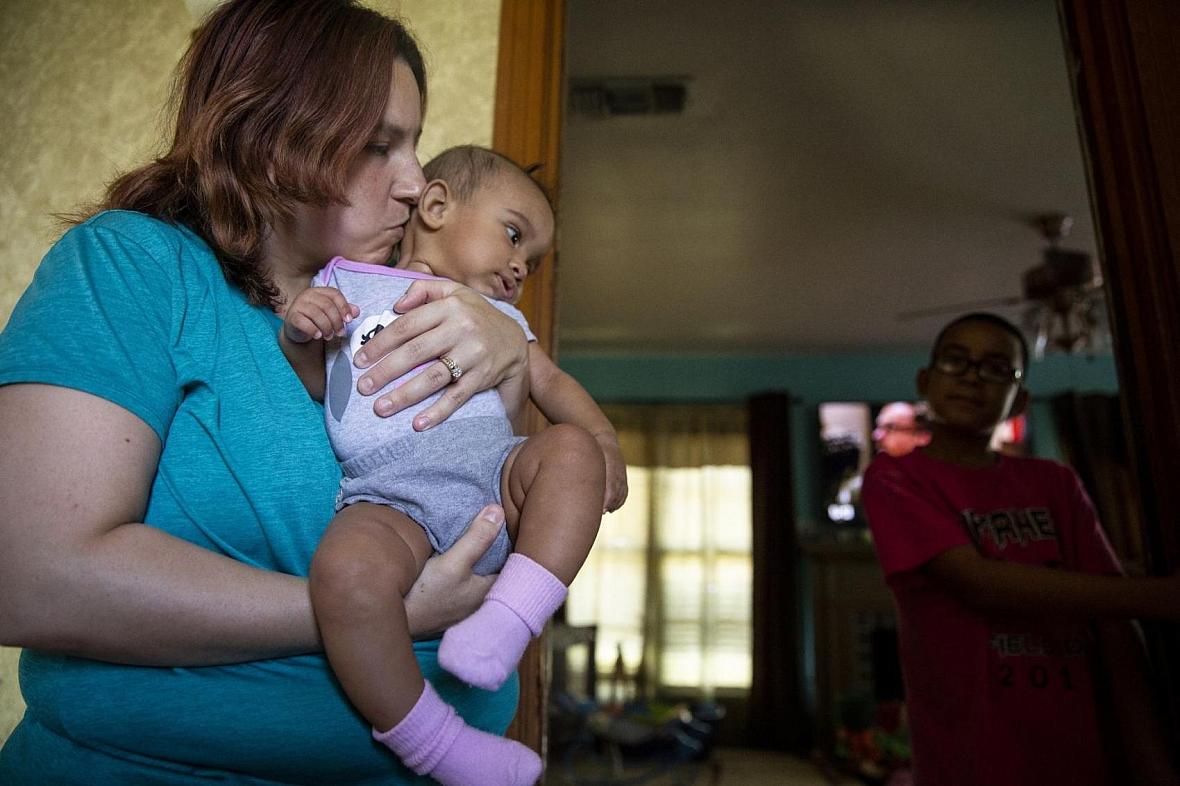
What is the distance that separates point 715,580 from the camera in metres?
6.49

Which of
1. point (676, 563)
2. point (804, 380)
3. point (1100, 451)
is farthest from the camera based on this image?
point (804, 380)

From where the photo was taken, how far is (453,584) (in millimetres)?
777

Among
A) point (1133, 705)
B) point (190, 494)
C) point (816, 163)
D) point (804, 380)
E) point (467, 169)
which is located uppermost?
point (816, 163)

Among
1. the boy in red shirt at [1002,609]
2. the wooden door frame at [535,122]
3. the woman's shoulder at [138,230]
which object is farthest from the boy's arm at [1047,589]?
the woman's shoulder at [138,230]

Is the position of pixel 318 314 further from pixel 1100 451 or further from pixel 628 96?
pixel 1100 451

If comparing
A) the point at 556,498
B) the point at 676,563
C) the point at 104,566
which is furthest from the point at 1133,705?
the point at 676,563

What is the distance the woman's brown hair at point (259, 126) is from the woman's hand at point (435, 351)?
0.52 ft

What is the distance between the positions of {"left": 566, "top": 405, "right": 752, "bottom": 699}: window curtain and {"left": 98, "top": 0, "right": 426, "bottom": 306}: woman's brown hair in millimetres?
5566

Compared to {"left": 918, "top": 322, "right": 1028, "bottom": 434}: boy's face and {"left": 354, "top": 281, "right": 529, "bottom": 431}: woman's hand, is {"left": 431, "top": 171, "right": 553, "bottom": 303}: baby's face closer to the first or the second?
{"left": 354, "top": 281, "right": 529, "bottom": 431}: woman's hand

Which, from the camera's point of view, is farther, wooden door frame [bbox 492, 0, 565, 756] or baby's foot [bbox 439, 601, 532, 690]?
wooden door frame [bbox 492, 0, 565, 756]

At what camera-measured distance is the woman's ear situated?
107 cm

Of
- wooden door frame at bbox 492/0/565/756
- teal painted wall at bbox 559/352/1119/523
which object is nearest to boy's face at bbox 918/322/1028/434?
wooden door frame at bbox 492/0/565/756

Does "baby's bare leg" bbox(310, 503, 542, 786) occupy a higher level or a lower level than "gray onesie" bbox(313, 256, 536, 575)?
lower

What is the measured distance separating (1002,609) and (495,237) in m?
1.11
